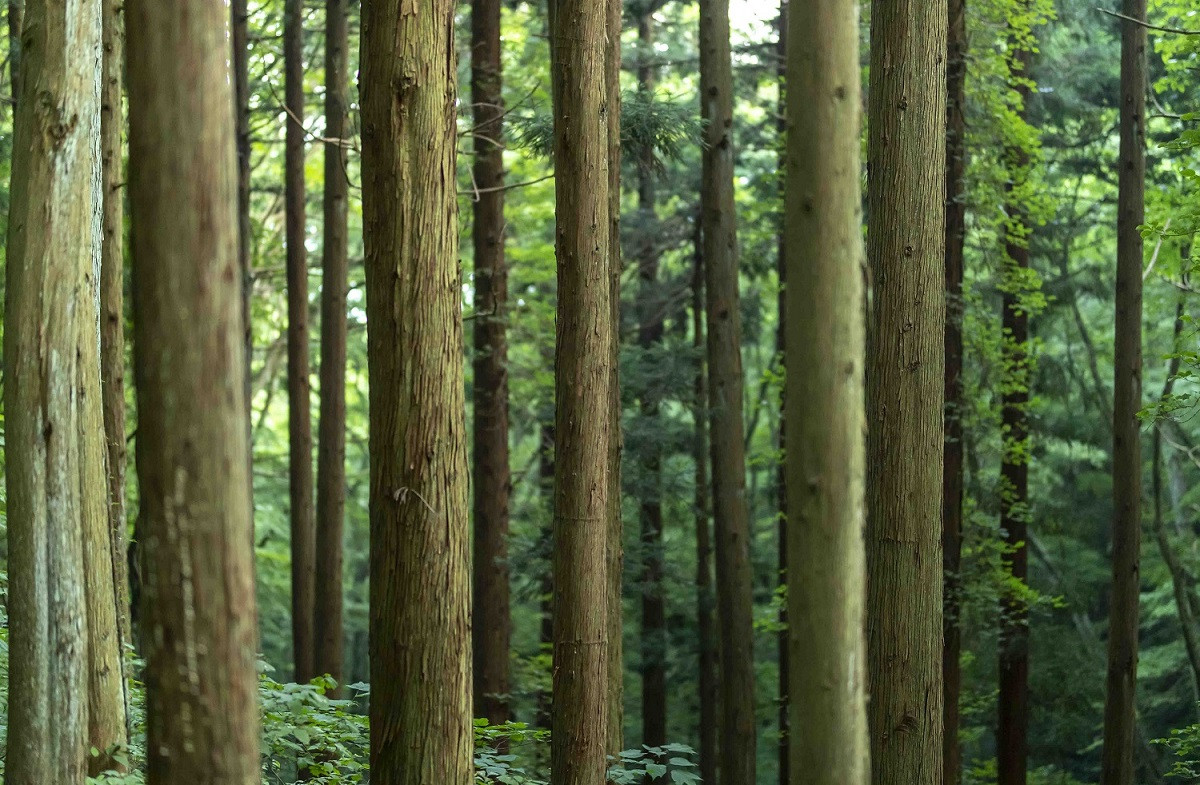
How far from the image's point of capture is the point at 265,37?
16641 millimetres

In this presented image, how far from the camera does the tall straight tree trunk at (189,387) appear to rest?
3.22 meters

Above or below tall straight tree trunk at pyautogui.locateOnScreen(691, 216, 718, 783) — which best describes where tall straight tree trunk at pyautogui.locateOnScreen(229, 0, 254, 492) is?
above

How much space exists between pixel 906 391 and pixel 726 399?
8.40 m

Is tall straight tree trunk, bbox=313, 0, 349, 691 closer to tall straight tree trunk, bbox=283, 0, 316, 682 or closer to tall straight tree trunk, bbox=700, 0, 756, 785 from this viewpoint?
tall straight tree trunk, bbox=283, 0, 316, 682

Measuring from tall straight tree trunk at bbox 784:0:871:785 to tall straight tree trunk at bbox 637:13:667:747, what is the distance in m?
14.4

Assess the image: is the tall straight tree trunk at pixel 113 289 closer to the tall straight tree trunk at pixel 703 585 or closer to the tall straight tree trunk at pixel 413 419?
the tall straight tree trunk at pixel 413 419

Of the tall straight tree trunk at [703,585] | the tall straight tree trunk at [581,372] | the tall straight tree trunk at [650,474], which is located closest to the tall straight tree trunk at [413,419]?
the tall straight tree trunk at [581,372]

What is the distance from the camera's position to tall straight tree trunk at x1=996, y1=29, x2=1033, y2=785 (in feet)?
51.9

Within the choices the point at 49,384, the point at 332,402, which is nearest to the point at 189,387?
the point at 49,384

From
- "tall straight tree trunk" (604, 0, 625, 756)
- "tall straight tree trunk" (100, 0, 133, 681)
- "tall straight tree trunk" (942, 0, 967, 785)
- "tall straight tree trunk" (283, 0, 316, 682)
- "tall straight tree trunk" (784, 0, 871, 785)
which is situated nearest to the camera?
"tall straight tree trunk" (784, 0, 871, 785)

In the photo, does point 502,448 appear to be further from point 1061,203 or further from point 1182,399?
point 1061,203

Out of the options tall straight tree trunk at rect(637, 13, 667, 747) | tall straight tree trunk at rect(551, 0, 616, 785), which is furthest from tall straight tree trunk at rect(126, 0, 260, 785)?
tall straight tree trunk at rect(637, 13, 667, 747)

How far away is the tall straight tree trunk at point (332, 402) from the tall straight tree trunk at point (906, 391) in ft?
30.4

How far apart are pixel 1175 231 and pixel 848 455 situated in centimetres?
764
